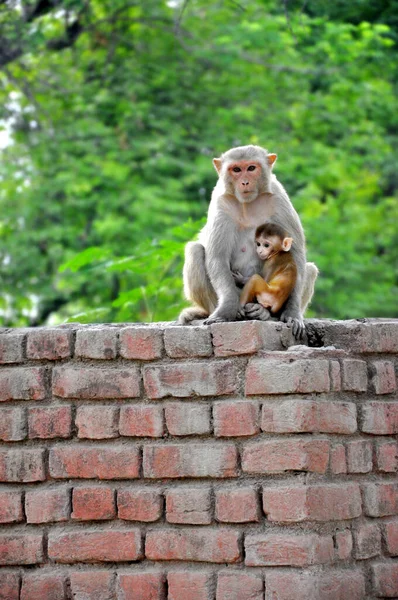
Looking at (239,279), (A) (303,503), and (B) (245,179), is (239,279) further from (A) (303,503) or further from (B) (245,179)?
(A) (303,503)

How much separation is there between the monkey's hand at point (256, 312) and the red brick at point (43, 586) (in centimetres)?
136

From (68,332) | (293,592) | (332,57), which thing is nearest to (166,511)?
(293,592)

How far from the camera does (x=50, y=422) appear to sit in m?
3.73

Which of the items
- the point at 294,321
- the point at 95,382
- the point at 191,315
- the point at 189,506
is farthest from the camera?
the point at 191,315

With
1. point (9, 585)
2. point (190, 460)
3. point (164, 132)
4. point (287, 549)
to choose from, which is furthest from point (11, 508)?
point (164, 132)

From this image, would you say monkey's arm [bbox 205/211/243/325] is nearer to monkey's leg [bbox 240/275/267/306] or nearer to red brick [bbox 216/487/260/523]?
monkey's leg [bbox 240/275/267/306]

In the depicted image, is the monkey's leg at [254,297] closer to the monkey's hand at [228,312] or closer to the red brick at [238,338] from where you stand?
the monkey's hand at [228,312]

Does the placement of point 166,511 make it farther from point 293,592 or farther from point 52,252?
point 52,252

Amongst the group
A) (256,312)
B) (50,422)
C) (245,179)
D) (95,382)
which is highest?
(245,179)

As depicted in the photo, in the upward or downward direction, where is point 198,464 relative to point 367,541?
upward

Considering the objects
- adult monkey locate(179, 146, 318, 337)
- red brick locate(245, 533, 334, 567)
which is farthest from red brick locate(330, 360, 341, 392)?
adult monkey locate(179, 146, 318, 337)

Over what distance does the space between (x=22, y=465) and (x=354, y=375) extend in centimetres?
139

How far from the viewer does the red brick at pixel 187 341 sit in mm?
3602

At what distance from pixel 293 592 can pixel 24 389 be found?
A: 137 centimetres
